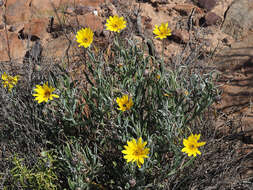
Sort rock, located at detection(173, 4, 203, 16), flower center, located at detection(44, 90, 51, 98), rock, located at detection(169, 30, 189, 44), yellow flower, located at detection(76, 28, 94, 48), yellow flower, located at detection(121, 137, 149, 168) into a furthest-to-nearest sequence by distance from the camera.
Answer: rock, located at detection(173, 4, 203, 16), rock, located at detection(169, 30, 189, 44), yellow flower, located at detection(76, 28, 94, 48), flower center, located at detection(44, 90, 51, 98), yellow flower, located at detection(121, 137, 149, 168)

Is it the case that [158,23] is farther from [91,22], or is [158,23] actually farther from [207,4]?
[91,22]

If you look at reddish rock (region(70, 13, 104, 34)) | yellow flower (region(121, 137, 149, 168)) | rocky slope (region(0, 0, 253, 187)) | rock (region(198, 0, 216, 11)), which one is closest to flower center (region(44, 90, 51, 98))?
yellow flower (region(121, 137, 149, 168))

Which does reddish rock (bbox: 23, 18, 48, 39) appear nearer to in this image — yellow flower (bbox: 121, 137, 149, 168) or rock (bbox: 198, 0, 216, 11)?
rock (bbox: 198, 0, 216, 11)

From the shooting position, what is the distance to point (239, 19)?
13.6 ft

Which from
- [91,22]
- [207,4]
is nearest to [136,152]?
[91,22]

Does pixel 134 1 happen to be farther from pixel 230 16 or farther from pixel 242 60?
pixel 242 60

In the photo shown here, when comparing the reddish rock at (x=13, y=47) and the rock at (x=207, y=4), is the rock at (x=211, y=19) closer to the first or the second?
the rock at (x=207, y=4)

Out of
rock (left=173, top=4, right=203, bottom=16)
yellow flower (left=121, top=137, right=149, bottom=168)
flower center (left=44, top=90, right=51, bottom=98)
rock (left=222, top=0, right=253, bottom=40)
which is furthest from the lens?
rock (left=173, top=4, right=203, bottom=16)

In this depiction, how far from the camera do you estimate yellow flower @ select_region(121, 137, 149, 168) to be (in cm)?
203

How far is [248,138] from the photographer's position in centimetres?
286

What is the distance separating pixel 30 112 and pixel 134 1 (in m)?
2.91

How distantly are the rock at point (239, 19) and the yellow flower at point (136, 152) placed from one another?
9.04ft

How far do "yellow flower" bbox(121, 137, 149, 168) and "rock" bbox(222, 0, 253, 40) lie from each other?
2.75 m

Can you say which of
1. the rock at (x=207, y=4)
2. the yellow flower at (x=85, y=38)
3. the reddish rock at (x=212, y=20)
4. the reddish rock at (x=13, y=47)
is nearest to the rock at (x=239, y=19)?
the reddish rock at (x=212, y=20)
